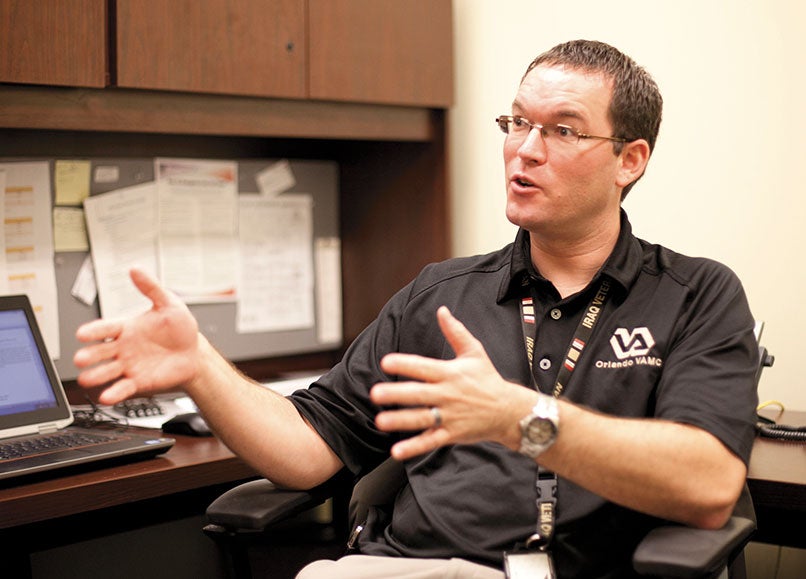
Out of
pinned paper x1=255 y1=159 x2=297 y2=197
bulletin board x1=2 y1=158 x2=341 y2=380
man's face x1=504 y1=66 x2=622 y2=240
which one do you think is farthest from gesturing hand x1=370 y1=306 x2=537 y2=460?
pinned paper x1=255 y1=159 x2=297 y2=197

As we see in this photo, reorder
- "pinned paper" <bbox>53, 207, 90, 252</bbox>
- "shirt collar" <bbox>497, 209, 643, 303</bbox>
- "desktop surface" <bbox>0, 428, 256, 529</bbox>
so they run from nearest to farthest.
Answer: "desktop surface" <bbox>0, 428, 256, 529</bbox>
"shirt collar" <bbox>497, 209, 643, 303</bbox>
"pinned paper" <bbox>53, 207, 90, 252</bbox>

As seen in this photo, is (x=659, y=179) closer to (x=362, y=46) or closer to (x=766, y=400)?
(x=766, y=400)

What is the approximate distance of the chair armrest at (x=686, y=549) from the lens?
4.15 ft

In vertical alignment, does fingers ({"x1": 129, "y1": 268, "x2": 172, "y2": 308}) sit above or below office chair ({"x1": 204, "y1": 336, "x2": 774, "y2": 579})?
above

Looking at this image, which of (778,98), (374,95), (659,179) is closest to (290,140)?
(374,95)

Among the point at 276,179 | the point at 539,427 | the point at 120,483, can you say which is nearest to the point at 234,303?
the point at 276,179

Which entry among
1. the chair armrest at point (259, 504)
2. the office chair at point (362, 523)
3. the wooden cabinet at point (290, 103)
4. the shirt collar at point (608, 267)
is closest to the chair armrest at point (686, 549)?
the office chair at point (362, 523)

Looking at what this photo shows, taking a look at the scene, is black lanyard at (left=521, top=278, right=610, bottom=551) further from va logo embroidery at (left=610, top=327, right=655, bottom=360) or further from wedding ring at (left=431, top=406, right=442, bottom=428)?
wedding ring at (left=431, top=406, right=442, bottom=428)

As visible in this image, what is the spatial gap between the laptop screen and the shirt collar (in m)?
0.90

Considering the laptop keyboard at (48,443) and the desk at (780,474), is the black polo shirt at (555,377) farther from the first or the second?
the laptop keyboard at (48,443)

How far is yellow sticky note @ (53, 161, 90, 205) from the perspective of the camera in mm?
2320

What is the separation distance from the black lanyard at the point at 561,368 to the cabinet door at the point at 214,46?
860 millimetres

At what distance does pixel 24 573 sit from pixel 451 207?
136cm

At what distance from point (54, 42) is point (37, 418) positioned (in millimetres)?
715
